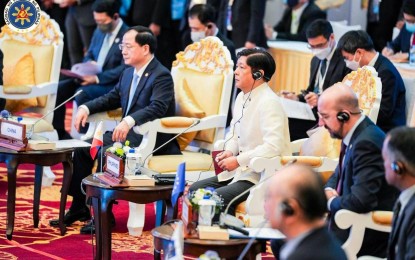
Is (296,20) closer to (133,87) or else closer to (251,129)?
(133,87)

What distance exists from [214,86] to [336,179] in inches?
85.9

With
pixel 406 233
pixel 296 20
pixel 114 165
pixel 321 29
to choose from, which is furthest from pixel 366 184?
pixel 296 20

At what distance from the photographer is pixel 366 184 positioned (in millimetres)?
4574

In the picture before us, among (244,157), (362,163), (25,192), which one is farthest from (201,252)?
(25,192)

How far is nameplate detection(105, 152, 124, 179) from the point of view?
5.63 m

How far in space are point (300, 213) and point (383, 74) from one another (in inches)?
128

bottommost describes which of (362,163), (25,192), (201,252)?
(25,192)

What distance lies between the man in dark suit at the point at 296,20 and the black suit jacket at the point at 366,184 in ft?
18.9

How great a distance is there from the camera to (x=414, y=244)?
3887 millimetres

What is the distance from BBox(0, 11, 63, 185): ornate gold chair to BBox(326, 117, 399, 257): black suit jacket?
375 cm

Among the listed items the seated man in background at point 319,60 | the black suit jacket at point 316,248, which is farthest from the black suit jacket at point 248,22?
the black suit jacket at point 316,248

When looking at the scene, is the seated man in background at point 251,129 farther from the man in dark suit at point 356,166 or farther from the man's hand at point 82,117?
the man's hand at point 82,117

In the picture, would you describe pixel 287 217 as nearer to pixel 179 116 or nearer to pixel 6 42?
pixel 179 116

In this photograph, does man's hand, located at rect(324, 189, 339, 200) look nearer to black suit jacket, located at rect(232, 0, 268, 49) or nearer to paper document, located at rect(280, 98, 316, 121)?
paper document, located at rect(280, 98, 316, 121)
